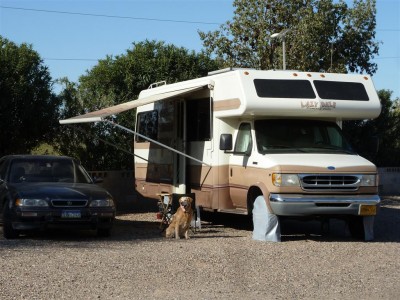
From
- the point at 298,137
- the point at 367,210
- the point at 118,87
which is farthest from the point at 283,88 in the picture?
the point at 118,87

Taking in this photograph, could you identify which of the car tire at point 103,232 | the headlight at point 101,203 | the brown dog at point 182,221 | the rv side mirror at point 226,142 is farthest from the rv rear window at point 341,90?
the car tire at point 103,232

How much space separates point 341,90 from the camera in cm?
1296

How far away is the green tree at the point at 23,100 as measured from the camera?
17.5m

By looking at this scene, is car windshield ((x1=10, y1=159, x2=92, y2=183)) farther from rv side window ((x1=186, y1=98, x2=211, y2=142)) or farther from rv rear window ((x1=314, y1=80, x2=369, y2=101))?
rv rear window ((x1=314, y1=80, x2=369, y2=101))

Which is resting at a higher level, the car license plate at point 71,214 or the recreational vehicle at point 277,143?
the recreational vehicle at point 277,143

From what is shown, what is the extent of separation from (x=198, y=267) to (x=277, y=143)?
391cm

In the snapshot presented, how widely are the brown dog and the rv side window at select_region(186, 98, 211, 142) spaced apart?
6.12ft

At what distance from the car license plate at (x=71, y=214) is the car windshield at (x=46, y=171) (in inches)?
60.4

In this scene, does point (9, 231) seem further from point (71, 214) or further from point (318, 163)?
point (318, 163)

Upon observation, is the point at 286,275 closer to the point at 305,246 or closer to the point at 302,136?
the point at 305,246

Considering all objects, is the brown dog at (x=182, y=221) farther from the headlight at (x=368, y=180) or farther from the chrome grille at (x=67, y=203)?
the headlight at (x=368, y=180)

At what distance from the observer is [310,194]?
1179 centimetres

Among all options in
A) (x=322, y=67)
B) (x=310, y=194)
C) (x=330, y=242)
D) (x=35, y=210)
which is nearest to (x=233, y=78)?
(x=310, y=194)

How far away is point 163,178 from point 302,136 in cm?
396
